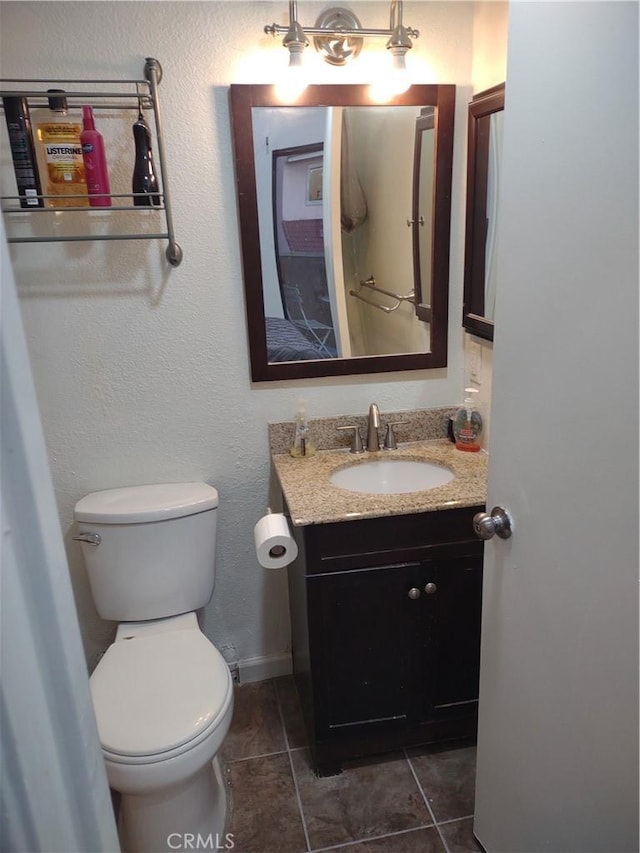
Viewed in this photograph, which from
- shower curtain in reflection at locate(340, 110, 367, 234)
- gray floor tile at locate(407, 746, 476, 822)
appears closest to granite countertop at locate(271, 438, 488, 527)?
shower curtain in reflection at locate(340, 110, 367, 234)

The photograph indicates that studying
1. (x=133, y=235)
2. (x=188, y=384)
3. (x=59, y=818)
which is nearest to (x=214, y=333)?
(x=188, y=384)

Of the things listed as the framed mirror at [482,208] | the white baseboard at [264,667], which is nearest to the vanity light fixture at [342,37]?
the framed mirror at [482,208]

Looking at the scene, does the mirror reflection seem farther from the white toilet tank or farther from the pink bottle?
the white toilet tank

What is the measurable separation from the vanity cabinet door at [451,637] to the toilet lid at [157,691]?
58 cm

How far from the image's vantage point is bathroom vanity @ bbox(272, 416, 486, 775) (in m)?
1.57

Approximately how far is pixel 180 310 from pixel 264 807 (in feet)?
4.70

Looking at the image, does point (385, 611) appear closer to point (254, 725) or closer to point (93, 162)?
point (254, 725)

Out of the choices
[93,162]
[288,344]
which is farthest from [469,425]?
[93,162]

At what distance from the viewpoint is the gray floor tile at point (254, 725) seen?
73.2 inches

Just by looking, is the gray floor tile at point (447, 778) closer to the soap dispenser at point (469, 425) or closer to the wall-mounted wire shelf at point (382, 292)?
the soap dispenser at point (469, 425)

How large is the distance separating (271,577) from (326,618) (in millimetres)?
502

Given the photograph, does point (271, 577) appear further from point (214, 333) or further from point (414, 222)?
point (414, 222)

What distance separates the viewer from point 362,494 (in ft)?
5.35

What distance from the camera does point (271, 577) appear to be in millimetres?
2072
